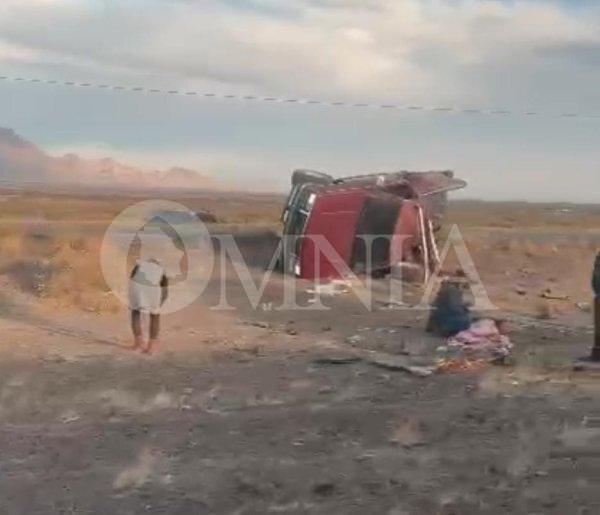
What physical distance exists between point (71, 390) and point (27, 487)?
14.0ft

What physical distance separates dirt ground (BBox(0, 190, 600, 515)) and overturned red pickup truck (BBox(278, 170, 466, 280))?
656 centimetres

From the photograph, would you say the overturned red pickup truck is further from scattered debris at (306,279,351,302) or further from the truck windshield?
scattered debris at (306,279,351,302)

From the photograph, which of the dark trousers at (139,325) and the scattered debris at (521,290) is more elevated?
the dark trousers at (139,325)

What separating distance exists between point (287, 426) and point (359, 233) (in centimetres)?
1479

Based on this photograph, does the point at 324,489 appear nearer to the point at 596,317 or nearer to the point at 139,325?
the point at 596,317

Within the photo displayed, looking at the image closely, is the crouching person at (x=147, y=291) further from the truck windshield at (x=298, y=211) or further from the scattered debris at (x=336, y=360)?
the truck windshield at (x=298, y=211)

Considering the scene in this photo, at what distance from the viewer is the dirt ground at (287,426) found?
759 cm

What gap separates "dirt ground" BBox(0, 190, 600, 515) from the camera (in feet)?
24.9

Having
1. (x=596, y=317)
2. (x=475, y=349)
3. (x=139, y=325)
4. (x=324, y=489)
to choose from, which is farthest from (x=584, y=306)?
(x=324, y=489)

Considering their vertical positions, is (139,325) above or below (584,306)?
above

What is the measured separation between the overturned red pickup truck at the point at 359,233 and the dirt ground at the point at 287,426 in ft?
21.5

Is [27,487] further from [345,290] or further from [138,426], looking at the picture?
[345,290]

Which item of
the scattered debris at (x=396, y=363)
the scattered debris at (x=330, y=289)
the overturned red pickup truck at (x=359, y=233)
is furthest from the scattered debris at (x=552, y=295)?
the scattered debris at (x=396, y=363)

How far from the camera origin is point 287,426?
9.88 m
